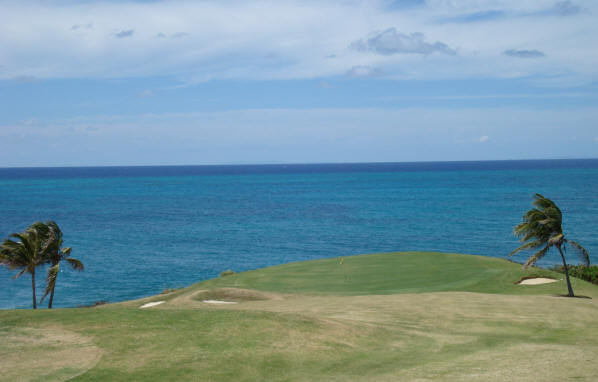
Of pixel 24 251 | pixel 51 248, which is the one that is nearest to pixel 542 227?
pixel 51 248

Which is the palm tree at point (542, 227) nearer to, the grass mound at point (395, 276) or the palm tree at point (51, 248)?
the grass mound at point (395, 276)

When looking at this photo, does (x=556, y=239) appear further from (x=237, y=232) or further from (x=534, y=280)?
(x=237, y=232)

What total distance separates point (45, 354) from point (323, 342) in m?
6.82

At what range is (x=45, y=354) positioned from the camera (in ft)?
42.9

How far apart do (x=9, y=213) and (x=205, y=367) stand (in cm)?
10722

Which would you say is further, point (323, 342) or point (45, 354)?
point (323, 342)

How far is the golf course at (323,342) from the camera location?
486 inches

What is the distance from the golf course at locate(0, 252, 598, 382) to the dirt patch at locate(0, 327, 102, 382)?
2 centimetres

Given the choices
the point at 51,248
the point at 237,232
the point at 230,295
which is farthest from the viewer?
the point at 237,232

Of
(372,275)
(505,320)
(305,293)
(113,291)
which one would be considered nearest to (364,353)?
(505,320)

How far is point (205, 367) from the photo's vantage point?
1248 centimetres

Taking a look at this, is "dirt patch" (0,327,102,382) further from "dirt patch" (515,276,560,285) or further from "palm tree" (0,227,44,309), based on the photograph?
"dirt patch" (515,276,560,285)

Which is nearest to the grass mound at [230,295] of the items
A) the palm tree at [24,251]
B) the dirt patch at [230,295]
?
the dirt patch at [230,295]

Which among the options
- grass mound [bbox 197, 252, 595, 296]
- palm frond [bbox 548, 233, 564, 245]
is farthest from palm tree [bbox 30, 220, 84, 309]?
palm frond [bbox 548, 233, 564, 245]
